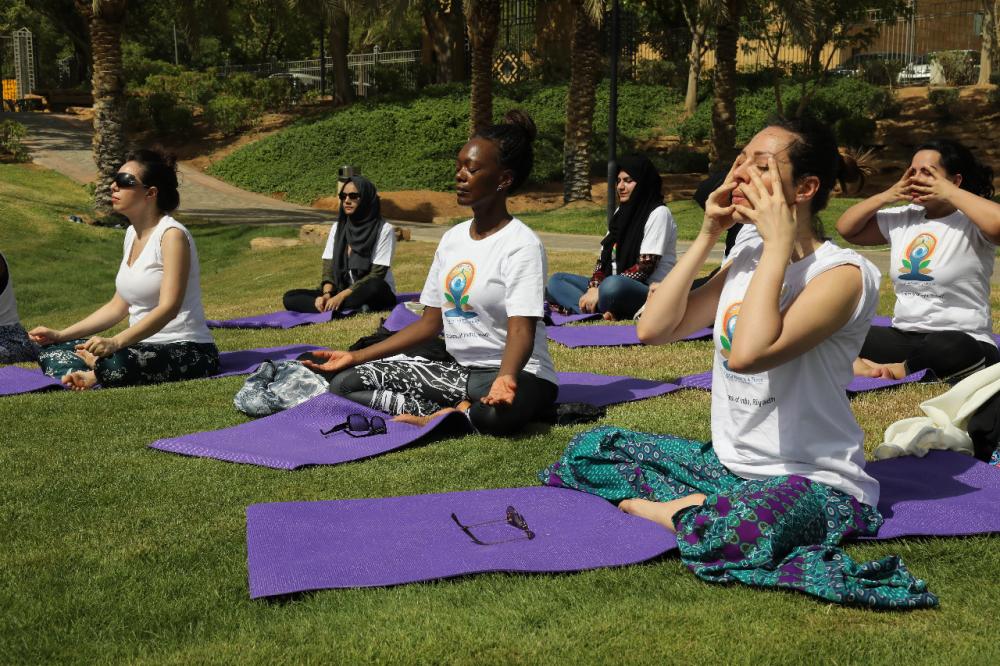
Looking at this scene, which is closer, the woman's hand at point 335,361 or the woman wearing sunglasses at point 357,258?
the woman's hand at point 335,361

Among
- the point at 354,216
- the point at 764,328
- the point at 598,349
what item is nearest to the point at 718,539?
the point at 764,328

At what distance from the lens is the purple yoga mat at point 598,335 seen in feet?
27.1

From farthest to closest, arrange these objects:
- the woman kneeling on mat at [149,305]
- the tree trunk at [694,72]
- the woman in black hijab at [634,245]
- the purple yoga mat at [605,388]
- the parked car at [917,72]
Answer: the parked car at [917,72]
the tree trunk at [694,72]
the woman in black hijab at [634,245]
the woman kneeling on mat at [149,305]
the purple yoga mat at [605,388]

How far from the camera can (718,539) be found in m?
3.48

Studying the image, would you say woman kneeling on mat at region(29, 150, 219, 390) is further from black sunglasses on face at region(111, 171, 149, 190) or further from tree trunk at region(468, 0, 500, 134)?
tree trunk at region(468, 0, 500, 134)

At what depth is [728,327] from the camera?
378 centimetres

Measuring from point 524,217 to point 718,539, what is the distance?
19348mm

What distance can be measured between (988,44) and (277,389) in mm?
29215

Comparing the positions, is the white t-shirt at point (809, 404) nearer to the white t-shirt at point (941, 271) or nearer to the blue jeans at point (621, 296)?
the white t-shirt at point (941, 271)

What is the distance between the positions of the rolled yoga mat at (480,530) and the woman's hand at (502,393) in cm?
65

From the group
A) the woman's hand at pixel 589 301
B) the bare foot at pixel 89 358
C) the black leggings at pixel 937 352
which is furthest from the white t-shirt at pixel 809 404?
the woman's hand at pixel 589 301

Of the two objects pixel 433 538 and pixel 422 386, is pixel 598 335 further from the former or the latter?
pixel 433 538

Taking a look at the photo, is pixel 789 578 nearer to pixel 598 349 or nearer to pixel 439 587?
pixel 439 587

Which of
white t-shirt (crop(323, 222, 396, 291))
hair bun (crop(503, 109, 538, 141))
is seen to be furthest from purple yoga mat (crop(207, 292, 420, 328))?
hair bun (crop(503, 109, 538, 141))
